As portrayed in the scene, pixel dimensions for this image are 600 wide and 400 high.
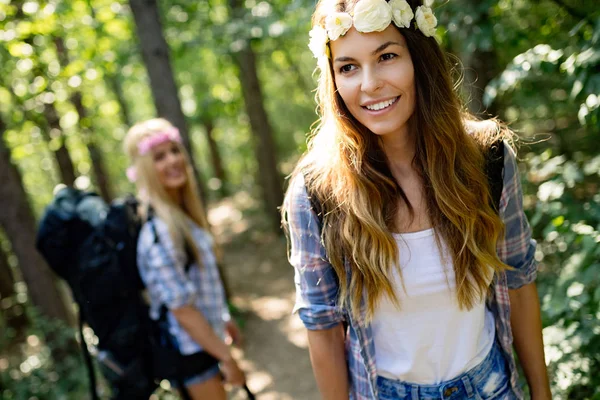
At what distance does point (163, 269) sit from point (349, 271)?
4.58 feet

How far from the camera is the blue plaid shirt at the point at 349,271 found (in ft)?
5.04

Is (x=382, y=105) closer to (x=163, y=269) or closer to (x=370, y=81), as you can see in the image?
(x=370, y=81)

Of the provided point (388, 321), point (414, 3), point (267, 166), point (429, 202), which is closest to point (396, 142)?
point (429, 202)

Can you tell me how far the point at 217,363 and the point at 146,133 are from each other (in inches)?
59.4

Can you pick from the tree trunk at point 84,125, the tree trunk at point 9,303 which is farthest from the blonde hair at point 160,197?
the tree trunk at point 9,303

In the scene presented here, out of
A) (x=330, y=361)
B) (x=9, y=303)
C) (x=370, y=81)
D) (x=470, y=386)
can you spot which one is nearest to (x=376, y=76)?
(x=370, y=81)

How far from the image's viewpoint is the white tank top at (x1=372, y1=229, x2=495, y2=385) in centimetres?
151

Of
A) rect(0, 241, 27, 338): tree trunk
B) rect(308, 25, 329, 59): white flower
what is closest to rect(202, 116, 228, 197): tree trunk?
rect(0, 241, 27, 338): tree trunk

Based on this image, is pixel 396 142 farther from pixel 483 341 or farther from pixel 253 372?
pixel 253 372

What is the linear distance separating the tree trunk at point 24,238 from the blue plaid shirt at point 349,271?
4022 millimetres

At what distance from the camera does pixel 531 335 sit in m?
1.76

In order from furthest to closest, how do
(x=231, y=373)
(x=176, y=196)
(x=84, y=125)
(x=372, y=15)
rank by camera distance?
(x=84, y=125), (x=176, y=196), (x=231, y=373), (x=372, y=15)

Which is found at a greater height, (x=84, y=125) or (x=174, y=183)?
(x=84, y=125)

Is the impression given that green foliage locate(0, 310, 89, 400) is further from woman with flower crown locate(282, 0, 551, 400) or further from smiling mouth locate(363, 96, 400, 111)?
smiling mouth locate(363, 96, 400, 111)
